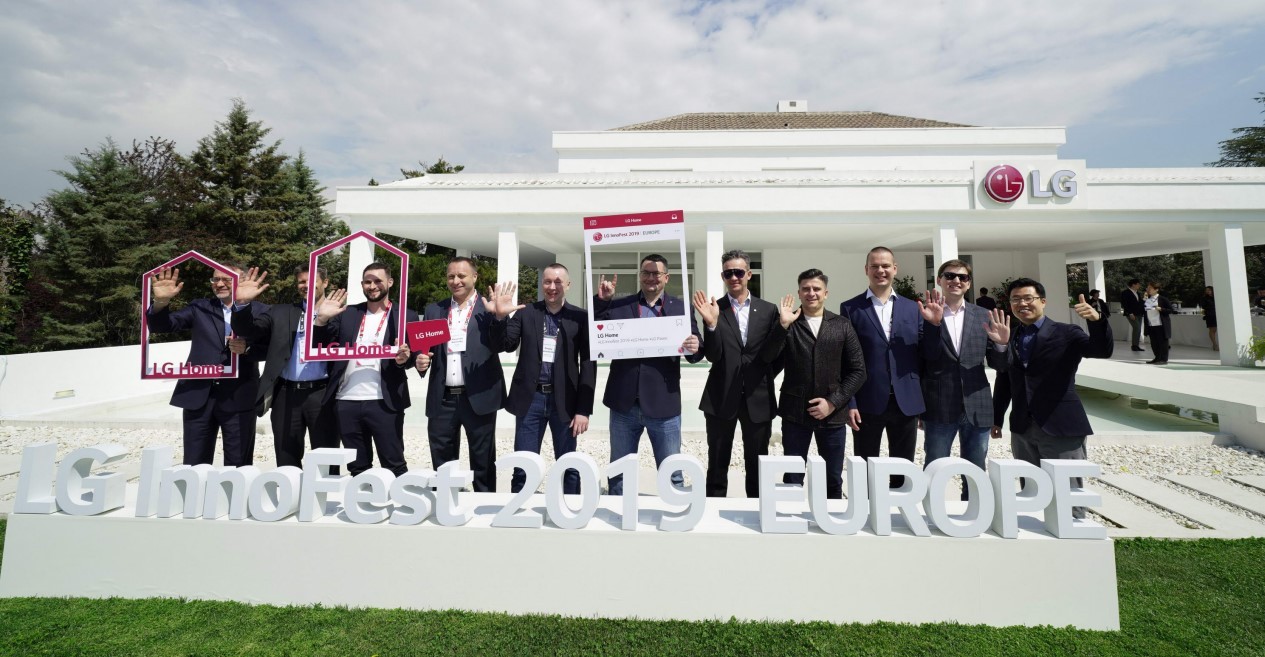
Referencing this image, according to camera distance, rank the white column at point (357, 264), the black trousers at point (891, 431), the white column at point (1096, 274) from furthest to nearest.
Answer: the white column at point (1096, 274) < the white column at point (357, 264) < the black trousers at point (891, 431)

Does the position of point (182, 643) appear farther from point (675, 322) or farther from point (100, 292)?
point (100, 292)

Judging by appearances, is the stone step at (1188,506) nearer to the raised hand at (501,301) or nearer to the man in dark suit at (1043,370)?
the man in dark suit at (1043,370)

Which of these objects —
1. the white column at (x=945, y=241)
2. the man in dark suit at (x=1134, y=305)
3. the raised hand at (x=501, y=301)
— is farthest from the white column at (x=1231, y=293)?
the raised hand at (x=501, y=301)

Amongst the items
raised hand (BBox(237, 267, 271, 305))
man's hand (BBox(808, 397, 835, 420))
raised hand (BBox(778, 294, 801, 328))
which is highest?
raised hand (BBox(237, 267, 271, 305))

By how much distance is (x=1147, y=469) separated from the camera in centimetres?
460

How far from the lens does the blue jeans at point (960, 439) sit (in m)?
2.96

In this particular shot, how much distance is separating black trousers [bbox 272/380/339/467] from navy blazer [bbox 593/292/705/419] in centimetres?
179

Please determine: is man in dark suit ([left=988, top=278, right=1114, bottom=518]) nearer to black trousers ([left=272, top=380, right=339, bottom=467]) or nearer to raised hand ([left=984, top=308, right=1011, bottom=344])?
raised hand ([left=984, top=308, right=1011, bottom=344])

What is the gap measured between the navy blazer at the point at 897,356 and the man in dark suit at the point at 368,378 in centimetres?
273

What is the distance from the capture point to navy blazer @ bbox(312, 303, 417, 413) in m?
3.02

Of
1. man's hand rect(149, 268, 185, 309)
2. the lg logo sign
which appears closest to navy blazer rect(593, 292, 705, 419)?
man's hand rect(149, 268, 185, 309)

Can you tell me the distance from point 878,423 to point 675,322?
1.35m

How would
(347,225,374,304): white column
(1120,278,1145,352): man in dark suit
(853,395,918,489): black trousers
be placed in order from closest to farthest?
(853,395,918,489): black trousers, (347,225,374,304): white column, (1120,278,1145,352): man in dark suit

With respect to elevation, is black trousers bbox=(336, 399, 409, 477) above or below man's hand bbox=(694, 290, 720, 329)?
below
